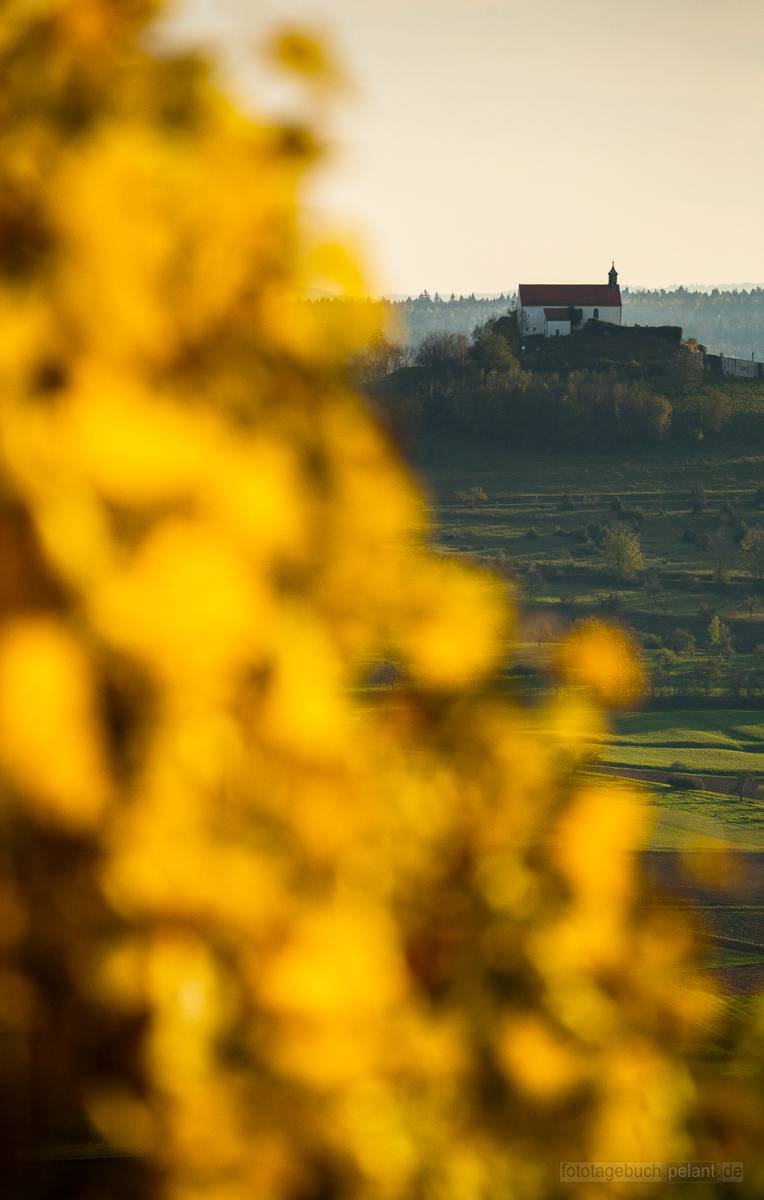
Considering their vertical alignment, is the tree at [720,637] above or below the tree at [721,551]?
below

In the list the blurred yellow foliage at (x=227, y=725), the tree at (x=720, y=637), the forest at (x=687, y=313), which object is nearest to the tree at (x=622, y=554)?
the tree at (x=720, y=637)

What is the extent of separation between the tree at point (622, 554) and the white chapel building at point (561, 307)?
18719 millimetres

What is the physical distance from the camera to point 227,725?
1.04 m

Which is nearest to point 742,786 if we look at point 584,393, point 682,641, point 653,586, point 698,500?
point 682,641

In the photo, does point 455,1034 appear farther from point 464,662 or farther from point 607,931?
point 464,662

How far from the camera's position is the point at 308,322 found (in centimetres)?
113

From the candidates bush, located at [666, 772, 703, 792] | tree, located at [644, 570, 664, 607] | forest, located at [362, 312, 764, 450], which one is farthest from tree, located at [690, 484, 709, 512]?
bush, located at [666, 772, 703, 792]

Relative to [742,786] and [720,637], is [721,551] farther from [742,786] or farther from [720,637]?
[742,786]

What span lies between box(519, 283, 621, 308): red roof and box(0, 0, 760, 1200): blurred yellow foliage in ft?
227

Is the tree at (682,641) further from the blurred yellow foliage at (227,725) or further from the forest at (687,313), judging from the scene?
the forest at (687,313)

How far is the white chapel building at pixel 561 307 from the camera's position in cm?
6875

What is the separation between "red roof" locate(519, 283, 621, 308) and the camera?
6931 cm

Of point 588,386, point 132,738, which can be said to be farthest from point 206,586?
point 588,386

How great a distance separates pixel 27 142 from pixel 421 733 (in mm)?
571
